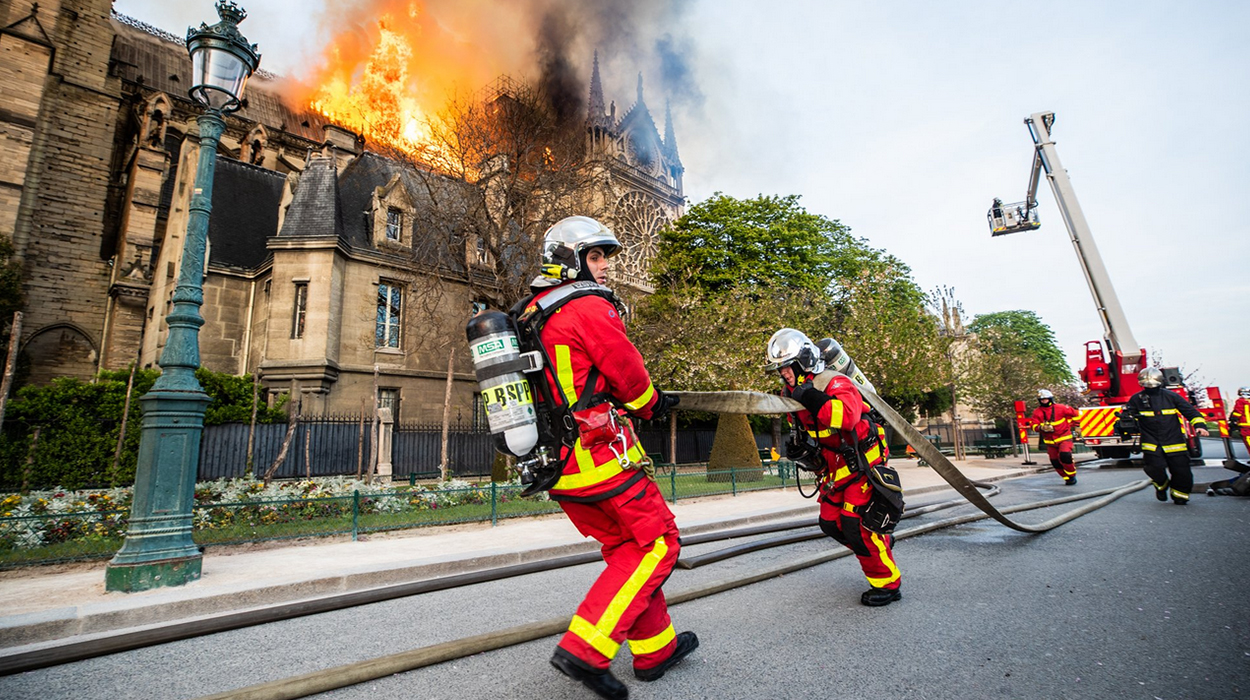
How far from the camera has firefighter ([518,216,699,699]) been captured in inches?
109

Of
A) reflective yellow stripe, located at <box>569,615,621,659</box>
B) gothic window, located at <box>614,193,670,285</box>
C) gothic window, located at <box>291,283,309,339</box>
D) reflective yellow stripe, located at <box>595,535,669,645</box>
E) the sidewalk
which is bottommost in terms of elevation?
the sidewalk

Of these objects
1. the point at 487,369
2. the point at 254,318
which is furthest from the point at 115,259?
the point at 487,369

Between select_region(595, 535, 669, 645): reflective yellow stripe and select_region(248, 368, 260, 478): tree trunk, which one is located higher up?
select_region(248, 368, 260, 478): tree trunk

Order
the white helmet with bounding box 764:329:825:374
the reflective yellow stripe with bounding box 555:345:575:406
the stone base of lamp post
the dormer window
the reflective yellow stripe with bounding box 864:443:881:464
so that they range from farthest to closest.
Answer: the dormer window
the stone base of lamp post
the white helmet with bounding box 764:329:825:374
the reflective yellow stripe with bounding box 864:443:881:464
the reflective yellow stripe with bounding box 555:345:575:406

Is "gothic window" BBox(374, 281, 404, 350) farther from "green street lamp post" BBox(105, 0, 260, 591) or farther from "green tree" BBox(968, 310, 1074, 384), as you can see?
"green tree" BBox(968, 310, 1074, 384)

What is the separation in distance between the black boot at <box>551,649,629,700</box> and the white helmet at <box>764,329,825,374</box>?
269cm

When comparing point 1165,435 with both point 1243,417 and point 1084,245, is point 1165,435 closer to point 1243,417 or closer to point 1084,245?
point 1243,417

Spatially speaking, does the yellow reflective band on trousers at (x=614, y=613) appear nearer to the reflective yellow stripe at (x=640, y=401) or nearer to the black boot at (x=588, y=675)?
the black boot at (x=588, y=675)

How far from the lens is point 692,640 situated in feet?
10.5

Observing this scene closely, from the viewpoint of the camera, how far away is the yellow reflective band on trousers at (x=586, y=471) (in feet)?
9.42

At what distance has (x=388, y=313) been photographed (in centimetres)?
2169

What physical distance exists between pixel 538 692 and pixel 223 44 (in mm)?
7378

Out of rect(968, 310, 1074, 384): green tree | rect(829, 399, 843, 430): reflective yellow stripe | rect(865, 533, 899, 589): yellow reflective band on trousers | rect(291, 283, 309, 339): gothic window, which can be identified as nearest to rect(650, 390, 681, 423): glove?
rect(829, 399, 843, 430): reflective yellow stripe

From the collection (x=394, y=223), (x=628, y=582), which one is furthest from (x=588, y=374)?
(x=394, y=223)
